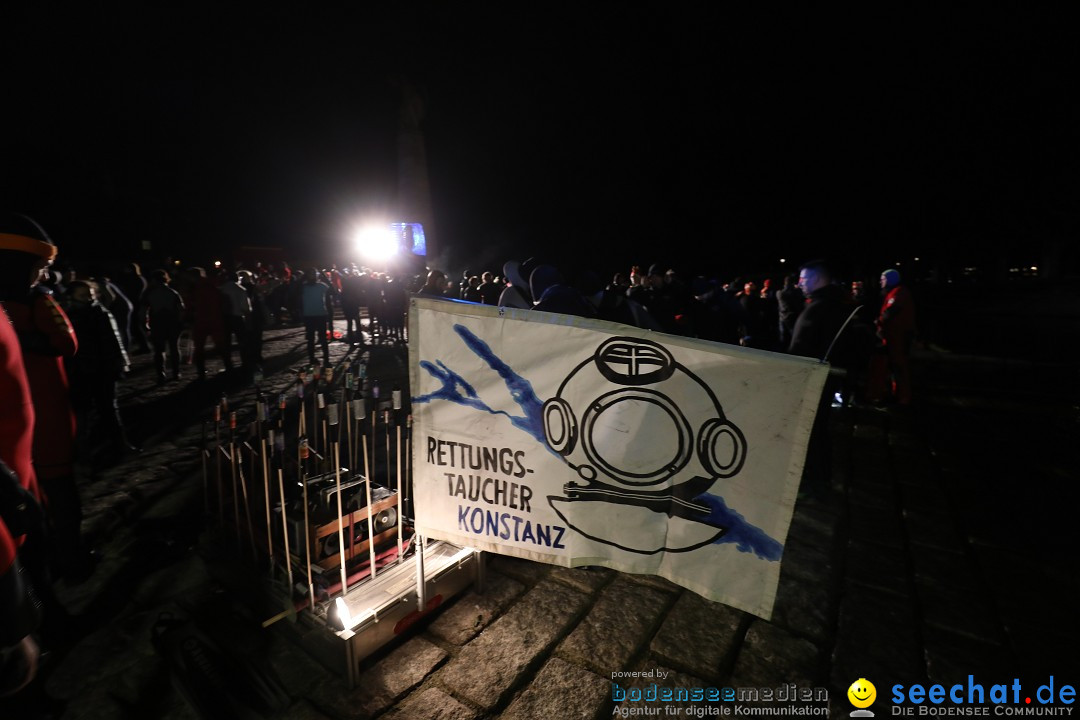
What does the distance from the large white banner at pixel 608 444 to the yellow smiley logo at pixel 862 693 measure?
97 cm

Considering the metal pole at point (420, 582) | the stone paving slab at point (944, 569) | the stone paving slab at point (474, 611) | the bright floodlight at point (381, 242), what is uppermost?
the bright floodlight at point (381, 242)

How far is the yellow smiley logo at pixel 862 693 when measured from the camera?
2.40 metres

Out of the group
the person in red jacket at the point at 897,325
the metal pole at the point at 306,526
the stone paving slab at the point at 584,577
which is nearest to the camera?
the metal pole at the point at 306,526

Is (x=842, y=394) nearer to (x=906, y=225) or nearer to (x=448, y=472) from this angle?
(x=448, y=472)

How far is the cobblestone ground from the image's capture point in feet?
7.98

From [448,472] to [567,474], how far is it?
674 millimetres

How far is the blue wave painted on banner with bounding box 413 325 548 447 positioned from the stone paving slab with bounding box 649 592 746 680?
1.53 meters

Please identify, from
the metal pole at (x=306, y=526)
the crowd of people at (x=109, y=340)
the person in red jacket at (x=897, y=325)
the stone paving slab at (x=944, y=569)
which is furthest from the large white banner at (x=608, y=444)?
the person in red jacket at (x=897, y=325)

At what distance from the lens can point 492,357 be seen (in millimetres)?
2396

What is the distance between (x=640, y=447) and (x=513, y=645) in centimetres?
152

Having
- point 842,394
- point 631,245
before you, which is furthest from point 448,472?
point 631,245

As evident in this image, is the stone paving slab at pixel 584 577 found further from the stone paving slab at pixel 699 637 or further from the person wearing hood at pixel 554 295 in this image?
the person wearing hood at pixel 554 295

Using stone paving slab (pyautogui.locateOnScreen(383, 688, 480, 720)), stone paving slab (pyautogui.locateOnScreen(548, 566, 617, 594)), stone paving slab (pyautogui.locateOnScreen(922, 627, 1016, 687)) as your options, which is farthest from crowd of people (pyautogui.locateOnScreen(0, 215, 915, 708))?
stone paving slab (pyautogui.locateOnScreen(548, 566, 617, 594))

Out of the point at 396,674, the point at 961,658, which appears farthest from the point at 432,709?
the point at 961,658
